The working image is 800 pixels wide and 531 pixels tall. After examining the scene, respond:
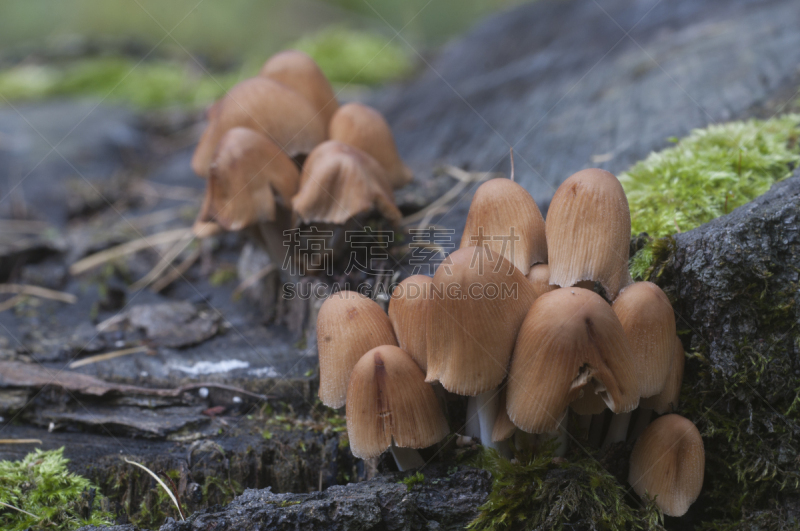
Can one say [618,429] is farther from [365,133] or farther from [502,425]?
[365,133]

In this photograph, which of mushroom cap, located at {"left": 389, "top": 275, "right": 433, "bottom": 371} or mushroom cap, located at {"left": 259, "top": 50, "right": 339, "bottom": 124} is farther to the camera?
mushroom cap, located at {"left": 259, "top": 50, "right": 339, "bottom": 124}

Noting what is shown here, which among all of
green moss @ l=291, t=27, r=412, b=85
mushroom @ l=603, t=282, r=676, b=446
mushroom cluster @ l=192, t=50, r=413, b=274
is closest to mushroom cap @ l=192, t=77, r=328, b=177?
mushroom cluster @ l=192, t=50, r=413, b=274

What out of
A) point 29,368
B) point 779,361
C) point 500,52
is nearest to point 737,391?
point 779,361

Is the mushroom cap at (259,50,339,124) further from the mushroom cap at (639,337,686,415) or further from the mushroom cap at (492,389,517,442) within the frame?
the mushroom cap at (639,337,686,415)

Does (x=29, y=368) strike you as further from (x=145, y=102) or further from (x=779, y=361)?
(x=145, y=102)

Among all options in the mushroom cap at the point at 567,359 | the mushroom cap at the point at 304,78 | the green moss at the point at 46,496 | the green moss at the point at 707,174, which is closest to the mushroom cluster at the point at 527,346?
the mushroom cap at the point at 567,359

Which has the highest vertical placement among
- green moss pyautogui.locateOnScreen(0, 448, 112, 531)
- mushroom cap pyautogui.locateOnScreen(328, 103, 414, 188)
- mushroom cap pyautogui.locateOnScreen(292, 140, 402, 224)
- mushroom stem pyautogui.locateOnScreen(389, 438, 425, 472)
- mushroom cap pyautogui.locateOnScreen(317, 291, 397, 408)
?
mushroom cap pyautogui.locateOnScreen(328, 103, 414, 188)
